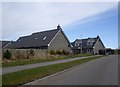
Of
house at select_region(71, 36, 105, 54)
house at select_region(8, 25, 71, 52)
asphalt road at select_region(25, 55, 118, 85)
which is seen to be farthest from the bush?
house at select_region(71, 36, 105, 54)

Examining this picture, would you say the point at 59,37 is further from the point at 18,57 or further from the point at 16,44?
the point at 18,57

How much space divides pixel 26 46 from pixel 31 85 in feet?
181

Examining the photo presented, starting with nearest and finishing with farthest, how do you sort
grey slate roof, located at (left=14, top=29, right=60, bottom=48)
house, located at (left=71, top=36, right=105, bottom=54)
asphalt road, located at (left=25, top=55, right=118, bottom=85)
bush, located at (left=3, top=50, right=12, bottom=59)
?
asphalt road, located at (left=25, top=55, right=118, bottom=85)
bush, located at (left=3, top=50, right=12, bottom=59)
grey slate roof, located at (left=14, top=29, right=60, bottom=48)
house, located at (left=71, top=36, right=105, bottom=54)

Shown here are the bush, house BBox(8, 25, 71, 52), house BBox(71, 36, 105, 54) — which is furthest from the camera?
house BBox(71, 36, 105, 54)

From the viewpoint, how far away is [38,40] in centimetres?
6356

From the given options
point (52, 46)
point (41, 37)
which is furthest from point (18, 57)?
point (41, 37)

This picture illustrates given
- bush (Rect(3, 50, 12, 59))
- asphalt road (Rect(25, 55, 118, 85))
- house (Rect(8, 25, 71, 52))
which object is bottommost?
asphalt road (Rect(25, 55, 118, 85))

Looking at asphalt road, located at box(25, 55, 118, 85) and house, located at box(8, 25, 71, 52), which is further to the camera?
house, located at box(8, 25, 71, 52)

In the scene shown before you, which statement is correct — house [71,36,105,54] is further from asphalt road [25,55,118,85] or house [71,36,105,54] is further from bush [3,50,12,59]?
asphalt road [25,55,118,85]

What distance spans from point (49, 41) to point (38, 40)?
693 centimetres

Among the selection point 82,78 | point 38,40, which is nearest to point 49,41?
point 38,40

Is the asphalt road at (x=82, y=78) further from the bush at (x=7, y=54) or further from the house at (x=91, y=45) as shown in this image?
the house at (x=91, y=45)

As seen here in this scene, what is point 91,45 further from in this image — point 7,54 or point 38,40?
point 7,54

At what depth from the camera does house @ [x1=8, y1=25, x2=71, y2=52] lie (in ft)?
191
